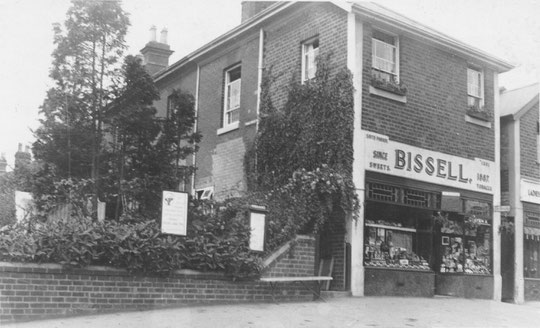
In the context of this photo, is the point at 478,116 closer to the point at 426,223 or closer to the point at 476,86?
the point at 476,86

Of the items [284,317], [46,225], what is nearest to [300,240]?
[284,317]

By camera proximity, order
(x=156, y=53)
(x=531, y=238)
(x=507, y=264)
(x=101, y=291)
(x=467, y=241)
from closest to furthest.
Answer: (x=101, y=291) → (x=467, y=241) → (x=507, y=264) → (x=531, y=238) → (x=156, y=53)

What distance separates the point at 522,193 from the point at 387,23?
23.3 feet

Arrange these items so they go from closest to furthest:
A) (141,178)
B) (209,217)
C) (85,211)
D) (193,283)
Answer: (193,283) < (209,217) < (85,211) < (141,178)

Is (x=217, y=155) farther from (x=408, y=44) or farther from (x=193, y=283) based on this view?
(x=193, y=283)

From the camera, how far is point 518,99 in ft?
64.3

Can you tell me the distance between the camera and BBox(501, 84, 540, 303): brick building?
1755 centimetres

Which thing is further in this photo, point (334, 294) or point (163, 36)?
point (163, 36)

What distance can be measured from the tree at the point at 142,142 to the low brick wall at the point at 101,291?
508cm

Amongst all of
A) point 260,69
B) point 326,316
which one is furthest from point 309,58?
point 326,316

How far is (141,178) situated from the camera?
52.0 feet

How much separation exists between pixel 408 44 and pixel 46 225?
9.92 meters

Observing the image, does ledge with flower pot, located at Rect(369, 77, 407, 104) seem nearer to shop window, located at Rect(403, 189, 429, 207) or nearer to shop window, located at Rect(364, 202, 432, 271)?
shop window, located at Rect(403, 189, 429, 207)

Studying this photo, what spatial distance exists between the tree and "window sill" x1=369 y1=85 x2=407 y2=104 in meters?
4.85
